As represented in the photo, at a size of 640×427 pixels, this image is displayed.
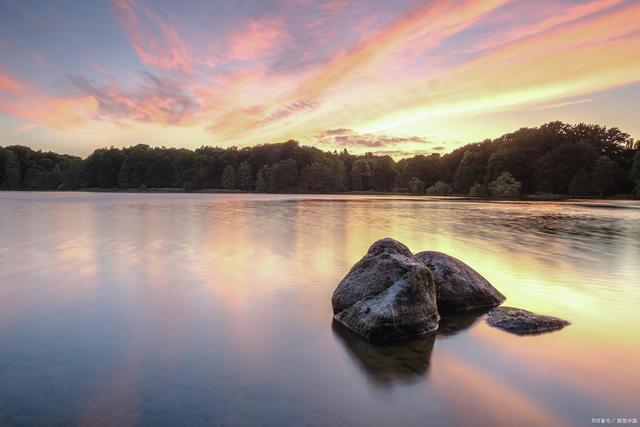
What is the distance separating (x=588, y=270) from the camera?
13.2 meters

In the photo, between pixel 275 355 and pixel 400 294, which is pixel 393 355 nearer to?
pixel 400 294

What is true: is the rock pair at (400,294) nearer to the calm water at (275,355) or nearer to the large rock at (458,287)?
the large rock at (458,287)

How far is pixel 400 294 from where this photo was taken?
6.98m

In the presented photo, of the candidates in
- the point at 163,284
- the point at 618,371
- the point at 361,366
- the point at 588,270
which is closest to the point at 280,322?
the point at 361,366

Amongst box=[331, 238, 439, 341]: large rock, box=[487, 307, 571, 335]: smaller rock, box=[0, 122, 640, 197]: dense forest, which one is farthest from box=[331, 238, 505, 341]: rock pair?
box=[0, 122, 640, 197]: dense forest

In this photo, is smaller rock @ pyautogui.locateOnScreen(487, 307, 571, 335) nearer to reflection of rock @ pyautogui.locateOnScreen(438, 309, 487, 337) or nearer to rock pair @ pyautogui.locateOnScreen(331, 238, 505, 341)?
reflection of rock @ pyautogui.locateOnScreen(438, 309, 487, 337)

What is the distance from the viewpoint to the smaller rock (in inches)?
280

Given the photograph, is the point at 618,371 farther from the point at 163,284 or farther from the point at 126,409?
the point at 163,284

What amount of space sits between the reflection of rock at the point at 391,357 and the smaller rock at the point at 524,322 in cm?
143

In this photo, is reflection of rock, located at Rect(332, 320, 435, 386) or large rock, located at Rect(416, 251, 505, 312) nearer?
reflection of rock, located at Rect(332, 320, 435, 386)

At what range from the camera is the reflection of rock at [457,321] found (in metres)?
7.19

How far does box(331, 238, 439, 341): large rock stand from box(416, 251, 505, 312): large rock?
3.52ft

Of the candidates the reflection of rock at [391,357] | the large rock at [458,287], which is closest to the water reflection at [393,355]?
the reflection of rock at [391,357]

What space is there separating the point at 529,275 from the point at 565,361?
7.00 metres
